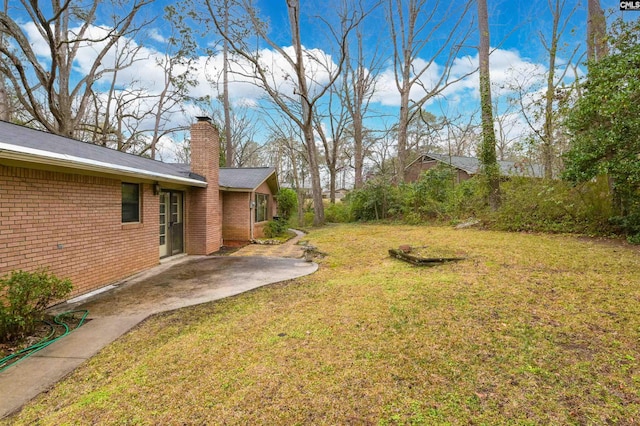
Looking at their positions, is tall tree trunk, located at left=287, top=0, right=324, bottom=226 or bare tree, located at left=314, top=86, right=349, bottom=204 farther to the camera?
bare tree, located at left=314, top=86, right=349, bottom=204

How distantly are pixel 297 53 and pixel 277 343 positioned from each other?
1370 centimetres

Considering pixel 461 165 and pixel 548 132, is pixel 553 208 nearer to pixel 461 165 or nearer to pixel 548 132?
pixel 548 132

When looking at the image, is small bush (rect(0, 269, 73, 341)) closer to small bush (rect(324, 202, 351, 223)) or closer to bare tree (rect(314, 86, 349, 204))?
small bush (rect(324, 202, 351, 223))

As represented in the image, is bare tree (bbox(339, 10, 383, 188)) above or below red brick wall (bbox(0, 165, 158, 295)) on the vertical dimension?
above

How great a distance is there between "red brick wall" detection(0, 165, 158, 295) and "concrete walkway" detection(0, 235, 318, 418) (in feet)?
1.53

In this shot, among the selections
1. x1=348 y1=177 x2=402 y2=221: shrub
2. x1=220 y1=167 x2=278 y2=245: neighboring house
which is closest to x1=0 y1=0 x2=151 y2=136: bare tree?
x1=220 y1=167 x2=278 y2=245: neighboring house

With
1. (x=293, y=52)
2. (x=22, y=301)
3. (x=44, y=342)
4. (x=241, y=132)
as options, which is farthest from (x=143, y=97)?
(x=44, y=342)

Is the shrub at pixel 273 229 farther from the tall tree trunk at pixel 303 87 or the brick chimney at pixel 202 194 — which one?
the brick chimney at pixel 202 194

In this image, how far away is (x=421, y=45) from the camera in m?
17.0

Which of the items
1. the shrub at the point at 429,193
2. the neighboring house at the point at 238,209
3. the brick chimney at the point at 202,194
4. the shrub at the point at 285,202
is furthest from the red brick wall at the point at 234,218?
the shrub at the point at 429,193

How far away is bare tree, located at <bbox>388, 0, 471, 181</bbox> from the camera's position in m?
15.9

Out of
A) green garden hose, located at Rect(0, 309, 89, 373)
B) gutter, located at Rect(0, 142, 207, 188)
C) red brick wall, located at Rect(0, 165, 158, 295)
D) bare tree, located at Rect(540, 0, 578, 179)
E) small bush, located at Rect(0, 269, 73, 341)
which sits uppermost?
bare tree, located at Rect(540, 0, 578, 179)

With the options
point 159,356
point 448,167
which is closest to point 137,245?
point 159,356

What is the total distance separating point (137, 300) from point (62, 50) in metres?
15.8
